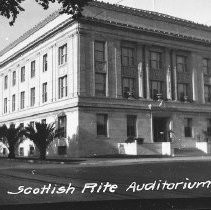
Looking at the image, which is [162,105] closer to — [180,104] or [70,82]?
[180,104]

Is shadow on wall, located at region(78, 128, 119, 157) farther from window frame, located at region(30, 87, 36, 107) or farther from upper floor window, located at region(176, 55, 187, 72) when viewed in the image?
upper floor window, located at region(176, 55, 187, 72)

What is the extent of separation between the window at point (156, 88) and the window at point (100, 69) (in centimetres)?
566

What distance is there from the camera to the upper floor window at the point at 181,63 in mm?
40844

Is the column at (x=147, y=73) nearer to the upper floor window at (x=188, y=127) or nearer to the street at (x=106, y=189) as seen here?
the upper floor window at (x=188, y=127)

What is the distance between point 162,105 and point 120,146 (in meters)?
6.55

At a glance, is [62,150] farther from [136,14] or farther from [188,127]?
[136,14]

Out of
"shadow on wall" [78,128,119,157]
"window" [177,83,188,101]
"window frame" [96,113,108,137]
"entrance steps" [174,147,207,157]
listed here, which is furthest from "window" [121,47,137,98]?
"entrance steps" [174,147,207,157]

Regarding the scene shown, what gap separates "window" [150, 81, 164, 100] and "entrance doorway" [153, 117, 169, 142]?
227cm

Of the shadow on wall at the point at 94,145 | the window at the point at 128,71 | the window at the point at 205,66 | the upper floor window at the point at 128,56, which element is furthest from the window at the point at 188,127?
the shadow on wall at the point at 94,145

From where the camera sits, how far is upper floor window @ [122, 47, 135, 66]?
37194 millimetres

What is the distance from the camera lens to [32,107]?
42000 mm

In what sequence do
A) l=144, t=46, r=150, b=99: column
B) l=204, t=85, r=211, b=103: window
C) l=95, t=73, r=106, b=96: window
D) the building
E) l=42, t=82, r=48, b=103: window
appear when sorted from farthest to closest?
l=204, t=85, r=211, b=103: window, l=42, t=82, r=48, b=103: window, l=144, t=46, r=150, b=99: column, l=95, t=73, r=106, b=96: window, the building

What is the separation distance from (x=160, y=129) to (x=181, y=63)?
7897mm

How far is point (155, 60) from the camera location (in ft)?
129
